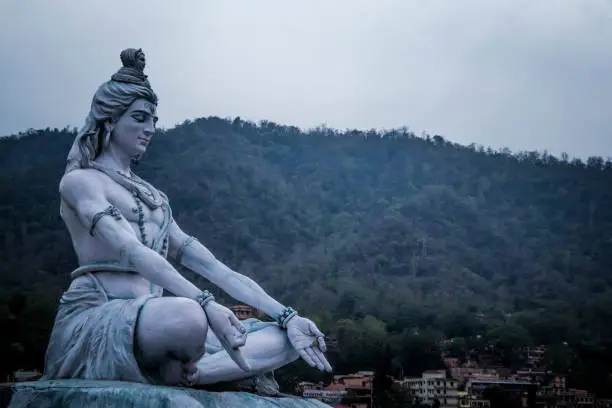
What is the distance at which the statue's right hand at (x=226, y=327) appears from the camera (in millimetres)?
4516

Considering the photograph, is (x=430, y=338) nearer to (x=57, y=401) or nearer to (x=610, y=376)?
(x=610, y=376)

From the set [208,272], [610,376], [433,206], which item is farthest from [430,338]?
[208,272]

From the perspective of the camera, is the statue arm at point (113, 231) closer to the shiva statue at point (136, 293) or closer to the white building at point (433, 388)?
the shiva statue at point (136, 293)

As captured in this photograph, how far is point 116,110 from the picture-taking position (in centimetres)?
531

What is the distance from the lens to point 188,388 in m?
4.58

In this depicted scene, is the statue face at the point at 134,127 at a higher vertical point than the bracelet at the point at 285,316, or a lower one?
higher

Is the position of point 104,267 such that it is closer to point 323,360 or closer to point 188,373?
point 188,373

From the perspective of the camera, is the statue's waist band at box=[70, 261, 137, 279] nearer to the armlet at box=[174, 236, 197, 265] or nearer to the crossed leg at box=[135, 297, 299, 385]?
the crossed leg at box=[135, 297, 299, 385]

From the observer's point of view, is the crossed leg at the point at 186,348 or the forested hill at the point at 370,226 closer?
the crossed leg at the point at 186,348

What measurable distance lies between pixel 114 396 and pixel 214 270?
1.37 m

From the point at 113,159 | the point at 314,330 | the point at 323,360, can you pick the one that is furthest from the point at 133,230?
the point at 323,360

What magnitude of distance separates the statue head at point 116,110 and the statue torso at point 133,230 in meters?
0.19

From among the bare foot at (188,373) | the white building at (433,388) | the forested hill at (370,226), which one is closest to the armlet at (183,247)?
the bare foot at (188,373)

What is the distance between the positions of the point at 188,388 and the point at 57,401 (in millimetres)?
582
